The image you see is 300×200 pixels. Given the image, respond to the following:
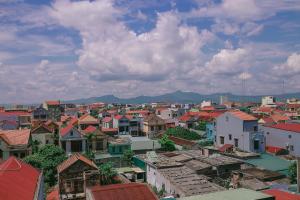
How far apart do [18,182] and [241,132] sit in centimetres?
3686

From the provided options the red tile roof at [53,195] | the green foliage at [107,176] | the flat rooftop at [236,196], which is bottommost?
the red tile roof at [53,195]

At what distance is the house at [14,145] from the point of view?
42.8 m

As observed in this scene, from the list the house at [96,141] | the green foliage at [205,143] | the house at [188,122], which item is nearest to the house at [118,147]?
the house at [96,141]

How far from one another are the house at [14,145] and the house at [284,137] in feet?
121

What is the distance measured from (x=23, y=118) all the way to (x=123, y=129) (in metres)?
31.0

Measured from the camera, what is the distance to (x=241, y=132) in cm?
5119

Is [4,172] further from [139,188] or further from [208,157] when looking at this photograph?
[208,157]

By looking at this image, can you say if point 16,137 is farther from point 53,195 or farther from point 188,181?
point 188,181

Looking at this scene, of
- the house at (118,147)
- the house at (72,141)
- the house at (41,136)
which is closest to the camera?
the house at (72,141)

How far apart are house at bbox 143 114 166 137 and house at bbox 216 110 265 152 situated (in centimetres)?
1965

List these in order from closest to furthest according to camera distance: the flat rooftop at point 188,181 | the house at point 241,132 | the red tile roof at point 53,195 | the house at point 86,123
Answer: the flat rooftop at point 188,181 → the red tile roof at point 53,195 → the house at point 241,132 → the house at point 86,123

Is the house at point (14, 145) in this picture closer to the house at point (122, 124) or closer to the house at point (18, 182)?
the house at point (18, 182)

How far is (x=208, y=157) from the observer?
39.3m

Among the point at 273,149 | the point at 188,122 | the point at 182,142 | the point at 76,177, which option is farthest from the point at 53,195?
the point at 188,122
